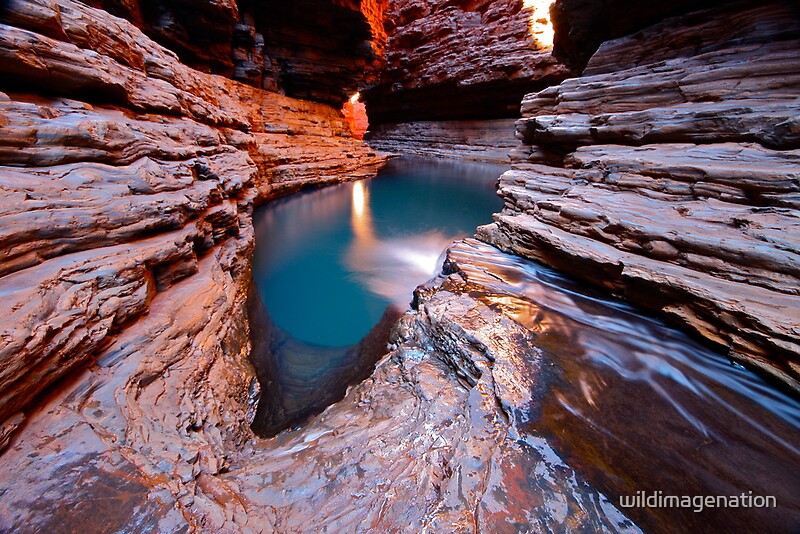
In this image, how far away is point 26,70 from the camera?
2799mm

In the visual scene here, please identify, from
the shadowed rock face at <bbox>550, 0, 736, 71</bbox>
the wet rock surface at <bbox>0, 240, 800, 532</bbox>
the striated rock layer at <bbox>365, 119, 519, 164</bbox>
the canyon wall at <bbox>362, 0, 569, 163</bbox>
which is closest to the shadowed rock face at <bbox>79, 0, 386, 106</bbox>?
the canyon wall at <bbox>362, 0, 569, 163</bbox>

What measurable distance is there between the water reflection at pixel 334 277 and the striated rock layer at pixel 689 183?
2.26 meters

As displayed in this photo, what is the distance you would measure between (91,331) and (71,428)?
2.06 ft

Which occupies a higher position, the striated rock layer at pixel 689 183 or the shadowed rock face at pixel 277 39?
the shadowed rock face at pixel 277 39

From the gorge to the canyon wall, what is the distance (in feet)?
45.4

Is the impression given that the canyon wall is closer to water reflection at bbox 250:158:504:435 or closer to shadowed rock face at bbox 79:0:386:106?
shadowed rock face at bbox 79:0:386:106

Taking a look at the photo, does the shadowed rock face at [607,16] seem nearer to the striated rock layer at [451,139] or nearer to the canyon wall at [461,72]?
the canyon wall at [461,72]

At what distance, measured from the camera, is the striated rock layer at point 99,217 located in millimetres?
1743

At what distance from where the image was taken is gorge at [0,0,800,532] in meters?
1.47

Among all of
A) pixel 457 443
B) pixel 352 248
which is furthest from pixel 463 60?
pixel 457 443

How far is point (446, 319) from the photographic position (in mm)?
2977

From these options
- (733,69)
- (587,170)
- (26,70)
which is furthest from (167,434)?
(733,69)

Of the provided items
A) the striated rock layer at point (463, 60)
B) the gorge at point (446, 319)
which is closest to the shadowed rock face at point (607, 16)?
the gorge at point (446, 319)

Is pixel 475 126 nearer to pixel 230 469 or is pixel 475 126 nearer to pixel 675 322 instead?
pixel 675 322
